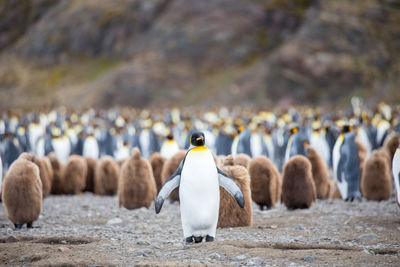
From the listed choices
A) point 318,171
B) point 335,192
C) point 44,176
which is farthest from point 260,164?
point 44,176

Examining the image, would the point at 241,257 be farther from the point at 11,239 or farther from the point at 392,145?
the point at 392,145

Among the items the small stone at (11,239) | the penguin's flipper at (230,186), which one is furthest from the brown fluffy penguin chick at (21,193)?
the penguin's flipper at (230,186)

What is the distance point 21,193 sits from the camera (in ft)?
24.2

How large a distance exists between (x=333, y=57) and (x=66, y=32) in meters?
30.7

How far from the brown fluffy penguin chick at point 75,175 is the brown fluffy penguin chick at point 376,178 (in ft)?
18.8

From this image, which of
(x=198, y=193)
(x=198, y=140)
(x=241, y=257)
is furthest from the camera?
(x=198, y=140)

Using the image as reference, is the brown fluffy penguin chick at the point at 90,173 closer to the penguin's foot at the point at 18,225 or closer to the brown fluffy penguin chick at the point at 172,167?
the brown fluffy penguin chick at the point at 172,167

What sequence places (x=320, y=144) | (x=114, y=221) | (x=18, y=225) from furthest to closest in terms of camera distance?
(x=320, y=144), (x=114, y=221), (x=18, y=225)

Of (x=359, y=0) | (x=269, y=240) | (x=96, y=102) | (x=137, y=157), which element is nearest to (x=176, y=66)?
(x=96, y=102)

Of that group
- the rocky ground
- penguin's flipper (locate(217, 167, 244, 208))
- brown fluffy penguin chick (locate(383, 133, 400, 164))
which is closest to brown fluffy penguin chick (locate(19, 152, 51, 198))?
the rocky ground

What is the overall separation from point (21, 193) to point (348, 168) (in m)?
6.01

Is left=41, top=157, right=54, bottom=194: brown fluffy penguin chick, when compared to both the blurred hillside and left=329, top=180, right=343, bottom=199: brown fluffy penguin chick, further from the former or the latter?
the blurred hillside

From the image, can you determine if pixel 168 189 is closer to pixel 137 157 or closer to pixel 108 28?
pixel 137 157

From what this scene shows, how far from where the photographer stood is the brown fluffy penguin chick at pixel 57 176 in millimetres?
11484
